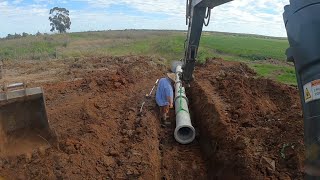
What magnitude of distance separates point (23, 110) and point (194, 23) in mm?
3999

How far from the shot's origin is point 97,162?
6594 mm

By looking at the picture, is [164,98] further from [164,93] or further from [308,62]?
[308,62]

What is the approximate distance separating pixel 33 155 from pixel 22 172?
1.53 ft

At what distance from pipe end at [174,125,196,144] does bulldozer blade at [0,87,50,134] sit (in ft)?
9.26

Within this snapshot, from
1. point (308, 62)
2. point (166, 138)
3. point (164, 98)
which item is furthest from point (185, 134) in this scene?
point (308, 62)

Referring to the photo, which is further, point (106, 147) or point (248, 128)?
point (248, 128)

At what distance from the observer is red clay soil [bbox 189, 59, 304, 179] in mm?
5777

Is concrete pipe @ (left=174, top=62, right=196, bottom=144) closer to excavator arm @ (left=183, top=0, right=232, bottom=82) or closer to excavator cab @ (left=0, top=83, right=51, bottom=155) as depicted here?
excavator arm @ (left=183, top=0, right=232, bottom=82)

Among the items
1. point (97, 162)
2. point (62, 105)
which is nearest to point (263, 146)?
point (97, 162)

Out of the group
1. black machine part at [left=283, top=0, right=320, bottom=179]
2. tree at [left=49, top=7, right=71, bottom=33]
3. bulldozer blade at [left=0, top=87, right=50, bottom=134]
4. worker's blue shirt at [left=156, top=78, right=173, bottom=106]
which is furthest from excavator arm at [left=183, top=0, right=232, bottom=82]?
tree at [left=49, top=7, right=71, bottom=33]

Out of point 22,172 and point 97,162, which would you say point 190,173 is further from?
point 22,172

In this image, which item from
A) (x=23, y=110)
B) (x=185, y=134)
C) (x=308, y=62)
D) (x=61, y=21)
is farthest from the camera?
(x=61, y=21)

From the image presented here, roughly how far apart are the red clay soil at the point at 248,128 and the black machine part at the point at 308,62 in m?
3.56

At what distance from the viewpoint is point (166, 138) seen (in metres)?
8.45
